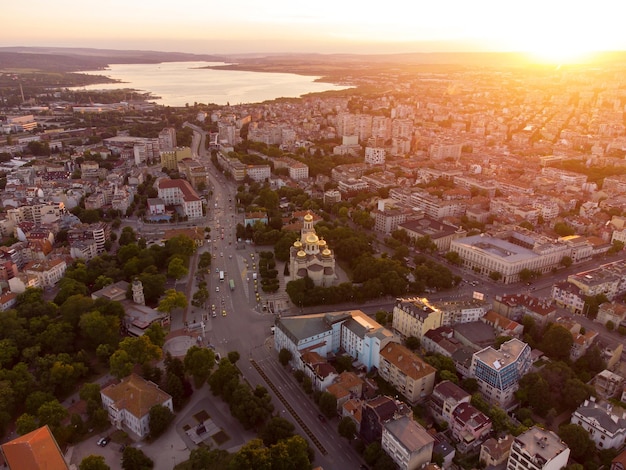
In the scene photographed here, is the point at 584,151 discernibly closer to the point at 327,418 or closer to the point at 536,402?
the point at 536,402

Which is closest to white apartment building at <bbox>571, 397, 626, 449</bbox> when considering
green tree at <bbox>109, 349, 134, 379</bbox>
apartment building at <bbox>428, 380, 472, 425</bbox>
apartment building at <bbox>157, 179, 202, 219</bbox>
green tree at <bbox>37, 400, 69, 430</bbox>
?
apartment building at <bbox>428, 380, 472, 425</bbox>

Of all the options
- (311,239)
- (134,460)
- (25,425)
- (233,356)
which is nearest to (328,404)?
(233,356)

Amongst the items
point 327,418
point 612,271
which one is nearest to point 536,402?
point 327,418

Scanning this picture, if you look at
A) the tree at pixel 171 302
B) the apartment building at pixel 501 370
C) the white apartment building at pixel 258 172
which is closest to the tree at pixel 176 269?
the tree at pixel 171 302

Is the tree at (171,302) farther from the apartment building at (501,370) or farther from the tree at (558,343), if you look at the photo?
the tree at (558,343)

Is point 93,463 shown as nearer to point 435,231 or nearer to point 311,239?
point 311,239

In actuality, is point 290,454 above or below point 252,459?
below

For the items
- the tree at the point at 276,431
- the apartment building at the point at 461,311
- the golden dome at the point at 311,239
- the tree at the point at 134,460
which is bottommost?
the tree at the point at 134,460
